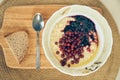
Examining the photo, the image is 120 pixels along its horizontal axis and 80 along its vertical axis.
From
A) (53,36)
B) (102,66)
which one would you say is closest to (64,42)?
(53,36)

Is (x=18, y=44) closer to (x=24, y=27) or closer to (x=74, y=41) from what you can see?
(x=24, y=27)

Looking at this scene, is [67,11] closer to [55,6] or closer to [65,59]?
[55,6]

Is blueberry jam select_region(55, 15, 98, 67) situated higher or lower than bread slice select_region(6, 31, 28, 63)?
higher

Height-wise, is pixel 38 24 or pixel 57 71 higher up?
pixel 38 24

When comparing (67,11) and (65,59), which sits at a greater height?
(67,11)

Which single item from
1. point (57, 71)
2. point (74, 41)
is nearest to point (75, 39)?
point (74, 41)
